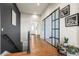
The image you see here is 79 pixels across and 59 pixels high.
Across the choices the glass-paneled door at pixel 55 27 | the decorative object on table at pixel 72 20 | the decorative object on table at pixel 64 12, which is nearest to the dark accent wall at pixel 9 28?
the glass-paneled door at pixel 55 27

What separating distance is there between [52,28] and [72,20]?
38cm

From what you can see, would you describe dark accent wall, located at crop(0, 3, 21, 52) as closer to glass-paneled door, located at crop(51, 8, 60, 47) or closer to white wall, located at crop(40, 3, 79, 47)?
white wall, located at crop(40, 3, 79, 47)

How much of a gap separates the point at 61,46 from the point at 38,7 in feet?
2.62

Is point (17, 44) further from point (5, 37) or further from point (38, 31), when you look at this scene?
point (38, 31)

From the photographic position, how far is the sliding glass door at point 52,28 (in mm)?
1787

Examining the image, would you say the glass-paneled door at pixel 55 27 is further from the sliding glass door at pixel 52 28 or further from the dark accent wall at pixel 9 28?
the dark accent wall at pixel 9 28

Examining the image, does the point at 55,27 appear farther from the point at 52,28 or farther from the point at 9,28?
the point at 9,28

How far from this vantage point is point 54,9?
181cm

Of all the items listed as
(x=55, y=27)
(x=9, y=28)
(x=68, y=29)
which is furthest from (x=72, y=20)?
(x=9, y=28)

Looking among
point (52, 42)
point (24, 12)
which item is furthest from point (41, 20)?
point (52, 42)

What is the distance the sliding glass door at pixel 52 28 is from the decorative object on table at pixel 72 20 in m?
0.17

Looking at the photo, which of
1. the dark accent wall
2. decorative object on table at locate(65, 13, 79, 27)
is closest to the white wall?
decorative object on table at locate(65, 13, 79, 27)

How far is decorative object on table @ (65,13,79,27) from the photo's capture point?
5.27 ft

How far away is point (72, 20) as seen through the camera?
1.70 metres
